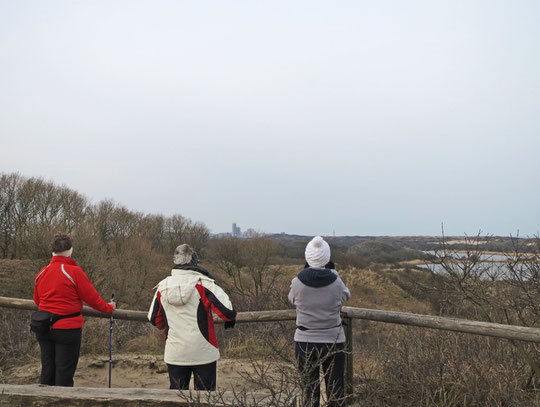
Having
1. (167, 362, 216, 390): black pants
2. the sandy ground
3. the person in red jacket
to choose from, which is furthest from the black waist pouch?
the sandy ground

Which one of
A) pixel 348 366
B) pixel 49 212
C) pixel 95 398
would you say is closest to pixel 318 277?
pixel 348 366

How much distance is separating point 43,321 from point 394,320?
2.89 meters

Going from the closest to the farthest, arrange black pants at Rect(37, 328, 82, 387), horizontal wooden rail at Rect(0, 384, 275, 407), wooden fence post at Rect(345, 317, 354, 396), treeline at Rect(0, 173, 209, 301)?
1. horizontal wooden rail at Rect(0, 384, 275, 407)
2. black pants at Rect(37, 328, 82, 387)
3. wooden fence post at Rect(345, 317, 354, 396)
4. treeline at Rect(0, 173, 209, 301)

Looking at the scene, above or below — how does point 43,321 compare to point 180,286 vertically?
below

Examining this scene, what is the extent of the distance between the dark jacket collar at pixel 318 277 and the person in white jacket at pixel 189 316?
647 mm

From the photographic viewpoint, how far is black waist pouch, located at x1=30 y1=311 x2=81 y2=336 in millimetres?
3652

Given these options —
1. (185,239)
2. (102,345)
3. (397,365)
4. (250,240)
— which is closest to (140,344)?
(102,345)

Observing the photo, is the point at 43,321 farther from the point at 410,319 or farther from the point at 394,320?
the point at 410,319

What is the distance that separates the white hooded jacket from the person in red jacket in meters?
0.74

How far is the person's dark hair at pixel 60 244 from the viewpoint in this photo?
377cm

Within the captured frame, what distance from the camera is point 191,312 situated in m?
3.55

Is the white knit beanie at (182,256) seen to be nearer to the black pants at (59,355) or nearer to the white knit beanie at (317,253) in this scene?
the white knit beanie at (317,253)

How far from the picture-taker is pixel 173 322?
359 centimetres

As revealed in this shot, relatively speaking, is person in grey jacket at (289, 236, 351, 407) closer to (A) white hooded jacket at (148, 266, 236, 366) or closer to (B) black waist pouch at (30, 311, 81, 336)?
(A) white hooded jacket at (148, 266, 236, 366)
